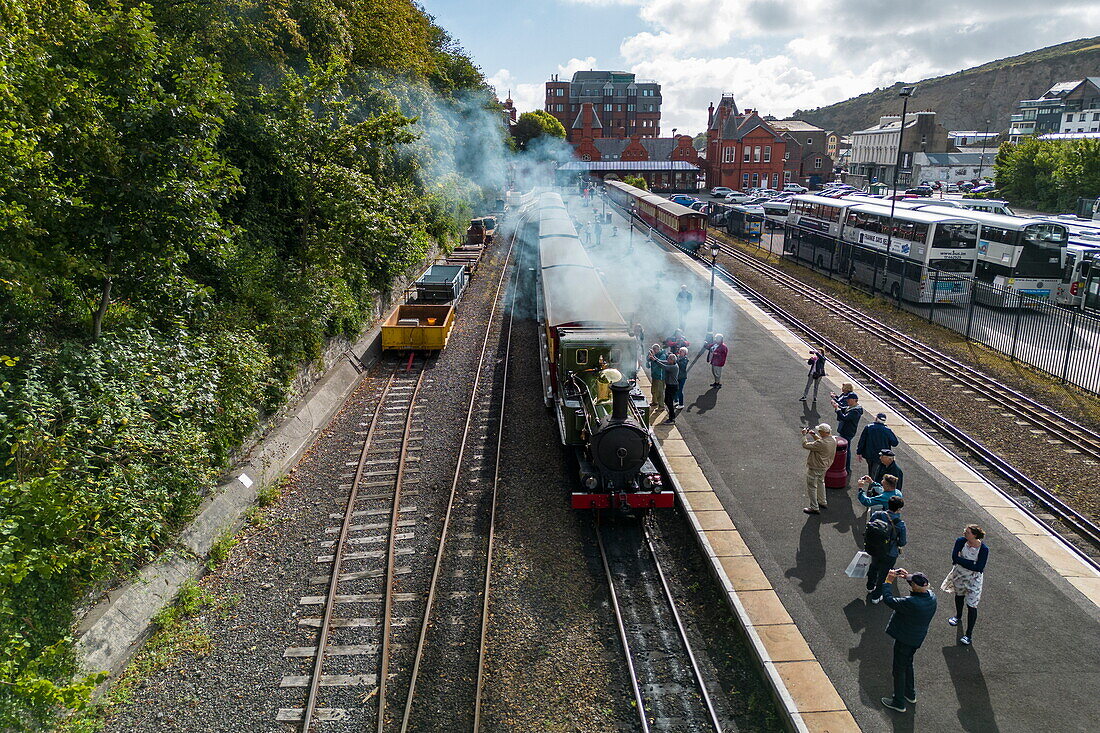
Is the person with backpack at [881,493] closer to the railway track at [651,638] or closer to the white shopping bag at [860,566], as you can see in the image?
the white shopping bag at [860,566]

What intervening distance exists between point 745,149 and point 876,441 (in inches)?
3016

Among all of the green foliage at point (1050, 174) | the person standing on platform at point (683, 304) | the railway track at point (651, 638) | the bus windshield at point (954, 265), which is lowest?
the railway track at point (651, 638)

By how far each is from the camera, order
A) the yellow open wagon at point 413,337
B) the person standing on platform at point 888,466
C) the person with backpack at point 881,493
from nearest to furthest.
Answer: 1. the person with backpack at point 881,493
2. the person standing on platform at point 888,466
3. the yellow open wagon at point 413,337

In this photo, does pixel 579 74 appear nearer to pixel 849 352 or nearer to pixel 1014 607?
pixel 849 352

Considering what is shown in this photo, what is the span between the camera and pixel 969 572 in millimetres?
7637

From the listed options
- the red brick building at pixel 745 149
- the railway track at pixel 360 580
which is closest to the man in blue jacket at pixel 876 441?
the railway track at pixel 360 580

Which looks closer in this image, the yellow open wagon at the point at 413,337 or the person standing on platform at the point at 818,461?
the person standing on platform at the point at 818,461

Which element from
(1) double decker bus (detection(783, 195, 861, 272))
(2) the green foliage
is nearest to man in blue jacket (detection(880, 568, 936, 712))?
(1) double decker bus (detection(783, 195, 861, 272))

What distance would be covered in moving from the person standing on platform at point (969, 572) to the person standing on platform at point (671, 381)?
22.7 feet

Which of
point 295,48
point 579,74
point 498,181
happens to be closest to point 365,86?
point 295,48

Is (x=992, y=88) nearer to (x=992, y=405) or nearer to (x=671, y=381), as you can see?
(x=992, y=405)

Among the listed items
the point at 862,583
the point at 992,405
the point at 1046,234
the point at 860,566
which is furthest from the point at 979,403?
the point at 1046,234

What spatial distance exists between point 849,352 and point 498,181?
4193 centimetres

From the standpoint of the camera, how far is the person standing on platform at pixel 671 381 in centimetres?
1401
